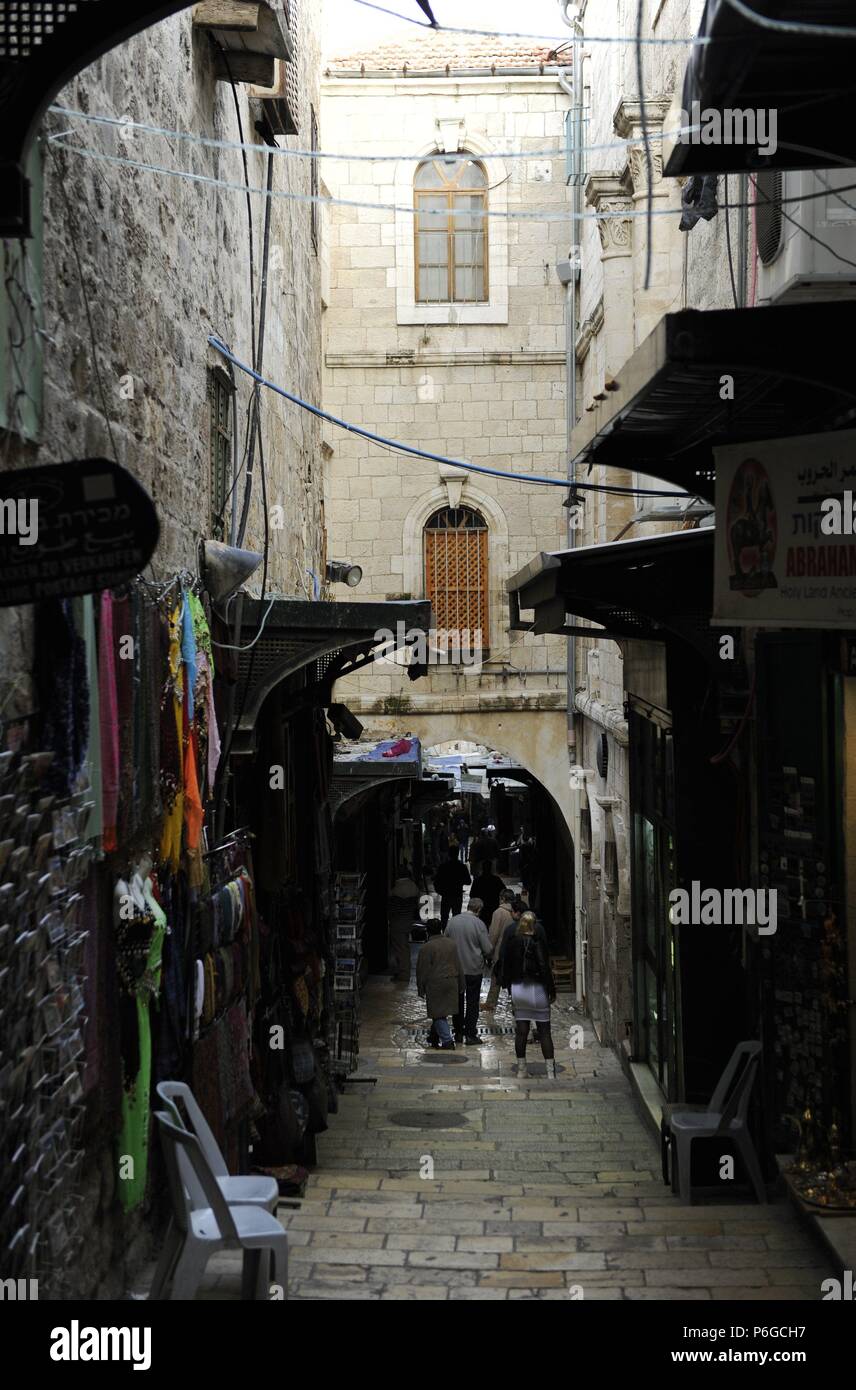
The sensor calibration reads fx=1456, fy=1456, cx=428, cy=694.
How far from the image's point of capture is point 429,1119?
466 inches

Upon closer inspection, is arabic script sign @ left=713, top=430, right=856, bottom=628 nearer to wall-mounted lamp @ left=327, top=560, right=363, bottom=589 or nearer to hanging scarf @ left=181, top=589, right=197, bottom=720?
hanging scarf @ left=181, top=589, right=197, bottom=720

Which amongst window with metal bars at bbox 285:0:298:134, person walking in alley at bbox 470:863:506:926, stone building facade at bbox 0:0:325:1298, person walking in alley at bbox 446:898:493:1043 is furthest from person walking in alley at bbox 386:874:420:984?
window with metal bars at bbox 285:0:298:134

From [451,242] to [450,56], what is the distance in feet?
9.63

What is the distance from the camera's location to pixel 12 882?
4.65m

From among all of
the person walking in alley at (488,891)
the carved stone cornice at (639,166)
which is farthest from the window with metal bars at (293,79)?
the person walking in alley at (488,891)

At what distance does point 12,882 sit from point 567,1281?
395cm

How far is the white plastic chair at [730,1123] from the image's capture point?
8500 mm

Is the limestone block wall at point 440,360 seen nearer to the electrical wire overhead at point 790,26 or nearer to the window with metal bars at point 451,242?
the window with metal bars at point 451,242

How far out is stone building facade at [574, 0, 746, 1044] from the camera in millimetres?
11688

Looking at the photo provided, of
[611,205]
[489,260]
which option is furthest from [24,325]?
[489,260]

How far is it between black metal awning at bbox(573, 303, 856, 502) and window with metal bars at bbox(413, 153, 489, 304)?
50.3 ft

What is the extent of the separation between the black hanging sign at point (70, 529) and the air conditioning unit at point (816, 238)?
3932 millimetres

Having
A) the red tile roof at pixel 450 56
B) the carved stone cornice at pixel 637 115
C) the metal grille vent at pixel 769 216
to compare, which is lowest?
the metal grille vent at pixel 769 216

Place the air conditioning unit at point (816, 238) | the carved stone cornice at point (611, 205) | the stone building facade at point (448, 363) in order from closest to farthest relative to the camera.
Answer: the air conditioning unit at point (816, 238) → the carved stone cornice at point (611, 205) → the stone building facade at point (448, 363)
